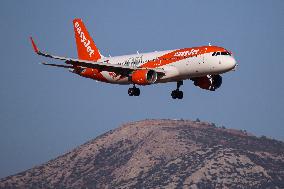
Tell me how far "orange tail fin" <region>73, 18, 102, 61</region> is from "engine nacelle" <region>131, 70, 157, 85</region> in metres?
22.1

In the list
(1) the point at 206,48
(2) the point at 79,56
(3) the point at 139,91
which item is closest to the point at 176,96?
(3) the point at 139,91

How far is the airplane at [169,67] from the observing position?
83.0 meters

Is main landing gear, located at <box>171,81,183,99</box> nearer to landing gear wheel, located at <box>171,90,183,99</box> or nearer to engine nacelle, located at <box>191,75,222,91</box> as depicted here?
landing gear wheel, located at <box>171,90,183,99</box>

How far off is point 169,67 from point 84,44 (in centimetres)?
2816

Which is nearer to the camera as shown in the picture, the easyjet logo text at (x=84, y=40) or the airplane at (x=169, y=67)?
the airplane at (x=169, y=67)

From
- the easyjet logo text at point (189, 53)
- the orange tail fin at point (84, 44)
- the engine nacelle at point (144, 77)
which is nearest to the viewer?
the easyjet logo text at point (189, 53)

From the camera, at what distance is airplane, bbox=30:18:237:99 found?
8300cm

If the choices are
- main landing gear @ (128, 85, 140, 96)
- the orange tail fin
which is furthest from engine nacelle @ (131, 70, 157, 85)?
the orange tail fin

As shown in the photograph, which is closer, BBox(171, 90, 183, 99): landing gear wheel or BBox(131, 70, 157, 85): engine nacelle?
BBox(131, 70, 157, 85): engine nacelle

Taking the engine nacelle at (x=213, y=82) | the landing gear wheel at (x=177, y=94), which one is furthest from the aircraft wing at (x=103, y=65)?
the landing gear wheel at (x=177, y=94)

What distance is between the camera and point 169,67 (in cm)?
8719

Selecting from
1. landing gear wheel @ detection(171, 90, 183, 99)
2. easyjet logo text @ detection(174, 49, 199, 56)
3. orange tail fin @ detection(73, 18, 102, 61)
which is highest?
orange tail fin @ detection(73, 18, 102, 61)

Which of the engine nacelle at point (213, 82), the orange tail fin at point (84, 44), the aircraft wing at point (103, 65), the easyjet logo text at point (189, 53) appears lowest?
the engine nacelle at point (213, 82)

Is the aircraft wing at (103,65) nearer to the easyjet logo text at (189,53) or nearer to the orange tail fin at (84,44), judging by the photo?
the easyjet logo text at (189,53)
